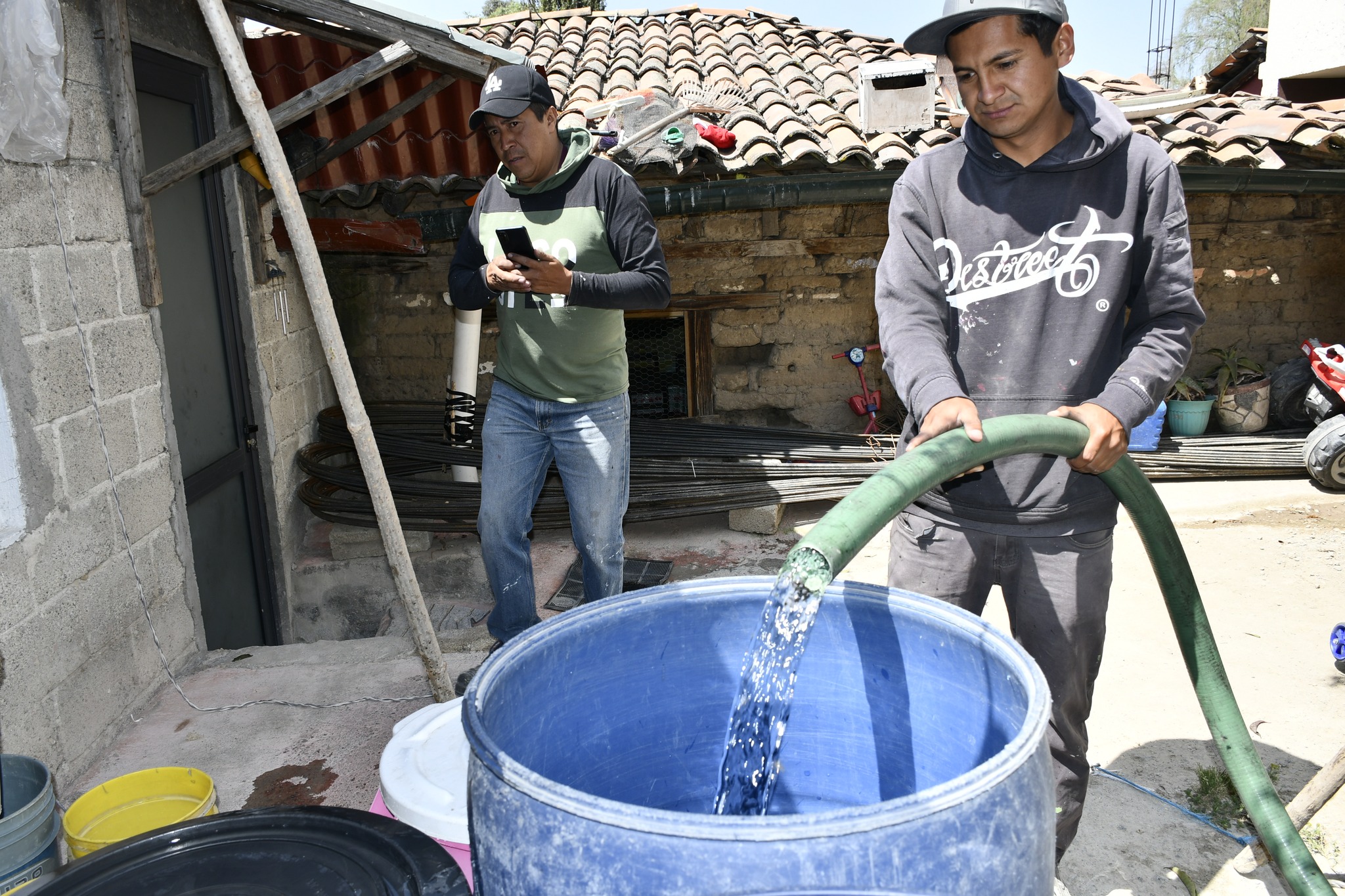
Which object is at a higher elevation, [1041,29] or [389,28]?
[389,28]

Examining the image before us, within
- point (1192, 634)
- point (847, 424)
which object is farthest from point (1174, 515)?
point (1192, 634)

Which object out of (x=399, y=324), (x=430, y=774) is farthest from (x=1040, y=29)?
(x=399, y=324)

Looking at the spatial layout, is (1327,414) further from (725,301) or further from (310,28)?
(310,28)

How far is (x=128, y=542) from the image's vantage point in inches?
123

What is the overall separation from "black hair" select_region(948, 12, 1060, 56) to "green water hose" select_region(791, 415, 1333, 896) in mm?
736

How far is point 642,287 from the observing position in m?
2.76

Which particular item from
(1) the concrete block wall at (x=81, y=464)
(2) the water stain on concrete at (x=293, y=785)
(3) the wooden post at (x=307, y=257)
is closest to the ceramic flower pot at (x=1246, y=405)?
(3) the wooden post at (x=307, y=257)

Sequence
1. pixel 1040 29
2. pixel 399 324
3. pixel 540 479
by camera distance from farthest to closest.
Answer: pixel 399 324
pixel 540 479
pixel 1040 29

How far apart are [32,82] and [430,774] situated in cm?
233

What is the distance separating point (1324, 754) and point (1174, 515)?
288 centimetres

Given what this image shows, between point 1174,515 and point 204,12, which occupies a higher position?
point 204,12

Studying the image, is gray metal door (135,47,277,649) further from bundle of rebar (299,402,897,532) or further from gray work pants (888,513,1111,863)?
gray work pants (888,513,1111,863)

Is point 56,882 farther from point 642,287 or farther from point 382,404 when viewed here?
point 382,404

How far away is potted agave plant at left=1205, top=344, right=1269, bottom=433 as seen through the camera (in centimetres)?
658
